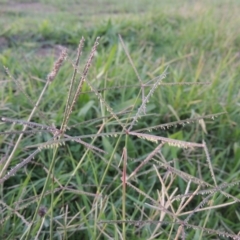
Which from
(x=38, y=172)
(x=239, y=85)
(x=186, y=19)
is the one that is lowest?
(x=186, y=19)

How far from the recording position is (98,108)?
1736mm

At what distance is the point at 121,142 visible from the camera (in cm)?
163

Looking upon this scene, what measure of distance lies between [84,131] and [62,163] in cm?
21

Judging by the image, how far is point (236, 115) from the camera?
1.83m

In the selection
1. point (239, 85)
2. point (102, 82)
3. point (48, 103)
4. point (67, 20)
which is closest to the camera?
point (48, 103)

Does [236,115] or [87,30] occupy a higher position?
[236,115]

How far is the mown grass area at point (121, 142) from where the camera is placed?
0.99 metres

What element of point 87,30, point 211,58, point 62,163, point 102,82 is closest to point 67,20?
point 87,30

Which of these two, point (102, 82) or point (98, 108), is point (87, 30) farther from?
point (98, 108)

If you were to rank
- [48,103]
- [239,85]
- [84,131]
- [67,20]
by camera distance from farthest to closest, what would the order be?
[67,20] < [239,85] < [48,103] < [84,131]

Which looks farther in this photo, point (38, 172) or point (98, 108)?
point (98, 108)

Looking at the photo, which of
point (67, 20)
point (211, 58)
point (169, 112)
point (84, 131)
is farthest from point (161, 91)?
point (67, 20)

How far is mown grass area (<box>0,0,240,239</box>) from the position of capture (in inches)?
38.9

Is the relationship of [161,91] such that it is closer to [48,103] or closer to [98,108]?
[98,108]
